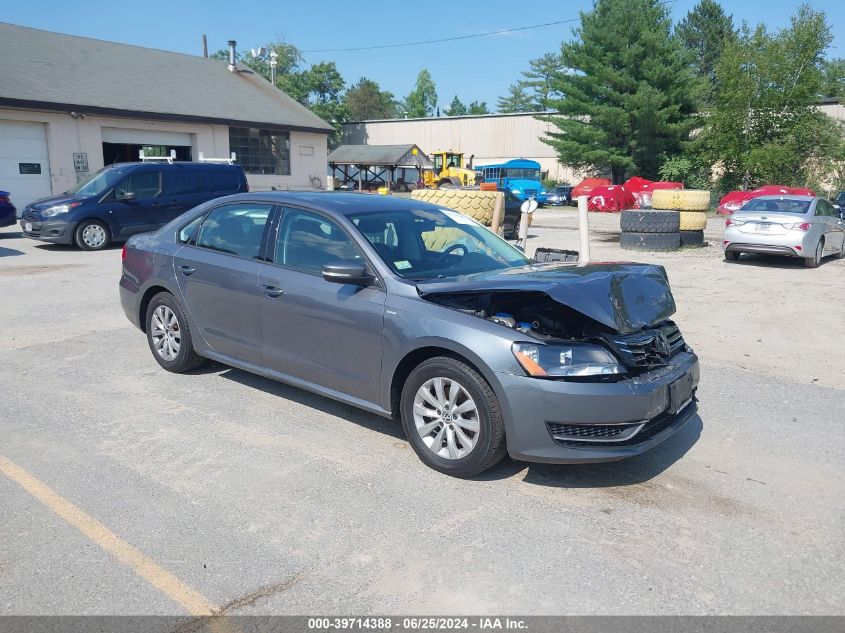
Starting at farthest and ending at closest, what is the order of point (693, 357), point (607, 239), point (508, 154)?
point (508, 154) → point (607, 239) → point (693, 357)

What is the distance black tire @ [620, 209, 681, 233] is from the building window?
18.0m

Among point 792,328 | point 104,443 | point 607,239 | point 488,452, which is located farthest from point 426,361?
point 607,239

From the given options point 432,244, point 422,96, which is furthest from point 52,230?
point 422,96

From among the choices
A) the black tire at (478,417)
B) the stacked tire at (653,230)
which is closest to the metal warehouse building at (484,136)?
the stacked tire at (653,230)

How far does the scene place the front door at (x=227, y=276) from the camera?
5289 millimetres

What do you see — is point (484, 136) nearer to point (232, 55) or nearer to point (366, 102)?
point (232, 55)

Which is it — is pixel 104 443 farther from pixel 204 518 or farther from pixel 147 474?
pixel 204 518

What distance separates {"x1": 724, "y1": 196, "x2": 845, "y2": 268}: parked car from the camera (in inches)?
513

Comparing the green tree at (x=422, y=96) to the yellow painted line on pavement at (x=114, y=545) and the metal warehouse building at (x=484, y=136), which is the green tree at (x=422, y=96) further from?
the yellow painted line on pavement at (x=114, y=545)

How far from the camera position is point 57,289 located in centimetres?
1024

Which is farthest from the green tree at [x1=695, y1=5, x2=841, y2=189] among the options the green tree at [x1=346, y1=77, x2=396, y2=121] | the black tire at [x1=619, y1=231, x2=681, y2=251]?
the green tree at [x1=346, y1=77, x2=396, y2=121]

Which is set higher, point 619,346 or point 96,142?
point 96,142

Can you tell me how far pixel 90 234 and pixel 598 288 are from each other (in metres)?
13.4

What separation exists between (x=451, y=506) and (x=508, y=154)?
54.4m
